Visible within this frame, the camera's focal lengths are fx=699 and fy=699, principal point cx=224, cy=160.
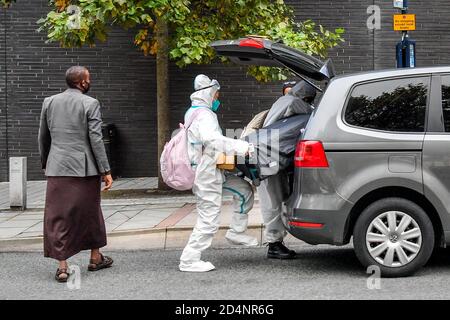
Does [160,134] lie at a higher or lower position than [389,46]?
lower

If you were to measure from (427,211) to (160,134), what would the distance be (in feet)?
20.6

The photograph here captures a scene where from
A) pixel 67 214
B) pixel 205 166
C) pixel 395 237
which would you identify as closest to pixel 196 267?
pixel 205 166

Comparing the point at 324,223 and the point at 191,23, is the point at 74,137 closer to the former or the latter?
the point at 324,223

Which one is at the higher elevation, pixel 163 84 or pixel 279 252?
pixel 163 84

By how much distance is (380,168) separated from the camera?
19.3ft

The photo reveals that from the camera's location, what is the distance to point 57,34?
32.7ft

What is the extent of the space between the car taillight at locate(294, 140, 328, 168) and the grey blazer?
1.79 m

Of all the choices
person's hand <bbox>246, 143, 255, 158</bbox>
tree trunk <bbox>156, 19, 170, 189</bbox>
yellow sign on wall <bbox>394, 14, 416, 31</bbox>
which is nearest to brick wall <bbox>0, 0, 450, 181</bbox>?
tree trunk <bbox>156, 19, 170, 189</bbox>

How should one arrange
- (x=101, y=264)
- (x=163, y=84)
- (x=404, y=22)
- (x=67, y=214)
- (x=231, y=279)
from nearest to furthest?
1. (x=231, y=279)
2. (x=67, y=214)
3. (x=101, y=264)
4. (x=404, y=22)
5. (x=163, y=84)

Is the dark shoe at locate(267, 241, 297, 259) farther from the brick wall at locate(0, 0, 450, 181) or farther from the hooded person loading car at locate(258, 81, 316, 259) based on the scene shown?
the brick wall at locate(0, 0, 450, 181)

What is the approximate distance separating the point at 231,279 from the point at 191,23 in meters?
5.55

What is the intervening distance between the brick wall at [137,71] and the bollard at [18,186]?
3665 millimetres

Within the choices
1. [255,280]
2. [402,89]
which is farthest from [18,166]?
[402,89]
